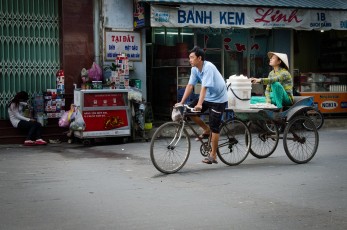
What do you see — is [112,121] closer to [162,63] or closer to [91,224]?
[162,63]

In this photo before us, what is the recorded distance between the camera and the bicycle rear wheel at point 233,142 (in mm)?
8586

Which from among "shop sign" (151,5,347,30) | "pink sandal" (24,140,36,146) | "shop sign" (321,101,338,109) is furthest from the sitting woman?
"shop sign" (321,101,338,109)

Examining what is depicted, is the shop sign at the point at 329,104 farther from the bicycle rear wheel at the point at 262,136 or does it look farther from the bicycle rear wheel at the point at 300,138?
the bicycle rear wheel at the point at 300,138

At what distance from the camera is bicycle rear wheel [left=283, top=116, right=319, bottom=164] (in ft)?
29.4

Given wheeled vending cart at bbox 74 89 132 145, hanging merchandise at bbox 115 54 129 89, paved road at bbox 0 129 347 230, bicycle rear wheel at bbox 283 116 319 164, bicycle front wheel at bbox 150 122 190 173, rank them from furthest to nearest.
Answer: hanging merchandise at bbox 115 54 129 89
wheeled vending cart at bbox 74 89 132 145
bicycle rear wheel at bbox 283 116 319 164
bicycle front wheel at bbox 150 122 190 173
paved road at bbox 0 129 347 230

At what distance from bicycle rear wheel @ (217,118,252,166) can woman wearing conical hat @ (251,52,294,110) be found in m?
0.76

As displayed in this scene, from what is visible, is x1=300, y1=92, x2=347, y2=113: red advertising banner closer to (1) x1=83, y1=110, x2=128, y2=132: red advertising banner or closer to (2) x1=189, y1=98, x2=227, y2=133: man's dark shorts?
(1) x1=83, y1=110, x2=128, y2=132: red advertising banner

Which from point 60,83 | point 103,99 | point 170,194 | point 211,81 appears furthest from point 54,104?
point 170,194

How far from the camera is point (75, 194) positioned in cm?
669

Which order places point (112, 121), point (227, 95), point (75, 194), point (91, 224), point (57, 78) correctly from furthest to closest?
point (57, 78)
point (112, 121)
point (227, 95)
point (75, 194)
point (91, 224)

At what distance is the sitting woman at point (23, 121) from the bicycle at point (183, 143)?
16.8ft

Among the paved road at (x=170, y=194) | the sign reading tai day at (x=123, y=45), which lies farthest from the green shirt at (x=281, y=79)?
the sign reading tai day at (x=123, y=45)

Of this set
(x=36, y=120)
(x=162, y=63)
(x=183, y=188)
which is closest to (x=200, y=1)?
(x=162, y=63)

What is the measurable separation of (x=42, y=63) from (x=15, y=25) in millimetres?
1100
